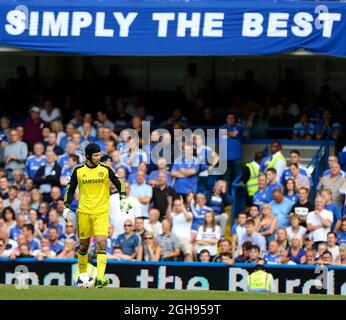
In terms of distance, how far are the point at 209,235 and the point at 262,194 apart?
130cm

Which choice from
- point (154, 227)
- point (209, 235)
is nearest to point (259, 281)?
point (209, 235)

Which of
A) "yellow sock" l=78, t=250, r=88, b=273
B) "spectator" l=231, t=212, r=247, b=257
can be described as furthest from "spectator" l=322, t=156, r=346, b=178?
"yellow sock" l=78, t=250, r=88, b=273

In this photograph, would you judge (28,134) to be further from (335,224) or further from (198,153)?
(335,224)

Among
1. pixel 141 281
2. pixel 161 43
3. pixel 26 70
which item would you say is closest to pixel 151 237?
pixel 141 281

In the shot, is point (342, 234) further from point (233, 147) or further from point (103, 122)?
point (103, 122)

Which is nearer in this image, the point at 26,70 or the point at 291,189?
the point at 291,189

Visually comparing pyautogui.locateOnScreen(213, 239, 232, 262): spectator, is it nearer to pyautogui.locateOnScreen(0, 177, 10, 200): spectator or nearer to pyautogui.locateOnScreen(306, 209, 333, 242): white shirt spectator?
pyautogui.locateOnScreen(306, 209, 333, 242): white shirt spectator

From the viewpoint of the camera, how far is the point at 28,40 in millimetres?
23734

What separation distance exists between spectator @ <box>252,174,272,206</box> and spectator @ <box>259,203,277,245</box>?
24.3 inches

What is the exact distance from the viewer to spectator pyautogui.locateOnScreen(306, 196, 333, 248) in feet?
69.1

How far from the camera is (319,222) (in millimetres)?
21109

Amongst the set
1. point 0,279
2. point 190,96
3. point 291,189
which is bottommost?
point 0,279
